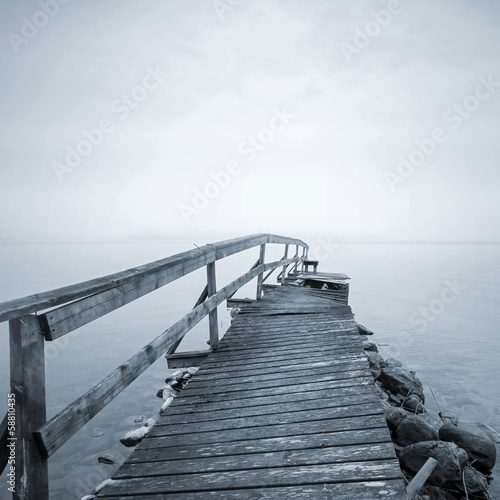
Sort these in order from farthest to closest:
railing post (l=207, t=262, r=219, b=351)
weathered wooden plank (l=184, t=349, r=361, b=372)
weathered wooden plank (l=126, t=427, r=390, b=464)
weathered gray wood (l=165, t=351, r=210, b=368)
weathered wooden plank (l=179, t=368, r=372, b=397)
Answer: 1. railing post (l=207, t=262, r=219, b=351)
2. weathered gray wood (l=165, t=351, r=210, b=368)
3. weathered wooden plank (l=184, t=349, r=361, b=372)
4. weathered wooden plank (l=179, t=368, r=372, b=397)
5. weathered wooden plank (l=126, t=427, r=390, b=464)

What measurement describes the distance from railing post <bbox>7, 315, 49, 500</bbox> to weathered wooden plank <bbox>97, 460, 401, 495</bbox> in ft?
1.96

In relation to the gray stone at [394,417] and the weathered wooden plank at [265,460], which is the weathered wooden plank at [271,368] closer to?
the weathered wooden plank at [265,460]

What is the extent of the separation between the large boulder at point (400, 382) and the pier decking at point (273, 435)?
2761mm

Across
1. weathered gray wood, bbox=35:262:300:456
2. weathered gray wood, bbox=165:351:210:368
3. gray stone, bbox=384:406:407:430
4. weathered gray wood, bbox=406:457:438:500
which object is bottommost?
gray stone, bbox=384:406:407:430

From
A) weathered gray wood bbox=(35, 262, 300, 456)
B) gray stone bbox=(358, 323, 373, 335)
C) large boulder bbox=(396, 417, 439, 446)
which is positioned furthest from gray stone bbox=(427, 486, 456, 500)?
gray stone bbox=(358, 323, 373, 335)

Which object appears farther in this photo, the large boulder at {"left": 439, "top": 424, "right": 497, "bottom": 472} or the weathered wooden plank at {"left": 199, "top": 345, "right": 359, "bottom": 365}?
the large boulder at {"left": 439, "top": 424, "right": 497, "bottom": 472}

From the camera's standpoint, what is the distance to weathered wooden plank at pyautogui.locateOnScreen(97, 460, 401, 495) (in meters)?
2.01

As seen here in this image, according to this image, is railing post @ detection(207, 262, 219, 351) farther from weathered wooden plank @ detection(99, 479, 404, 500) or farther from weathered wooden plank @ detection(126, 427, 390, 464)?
weathered wooden plank @ detection(99, 479, 404, 500)

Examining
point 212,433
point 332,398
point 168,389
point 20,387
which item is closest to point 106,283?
point 20,387

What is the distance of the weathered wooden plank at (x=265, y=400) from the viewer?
3.09 m

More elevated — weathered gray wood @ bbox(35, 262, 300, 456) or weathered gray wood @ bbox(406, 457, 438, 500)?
weathered gray wood @ bbox(35, 262, 300, 456)

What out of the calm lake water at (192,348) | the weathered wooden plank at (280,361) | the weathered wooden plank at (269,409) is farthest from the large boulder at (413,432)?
the weathered wooden plank at (269,409)

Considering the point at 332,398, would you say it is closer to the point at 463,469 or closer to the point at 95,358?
the point at 463,469

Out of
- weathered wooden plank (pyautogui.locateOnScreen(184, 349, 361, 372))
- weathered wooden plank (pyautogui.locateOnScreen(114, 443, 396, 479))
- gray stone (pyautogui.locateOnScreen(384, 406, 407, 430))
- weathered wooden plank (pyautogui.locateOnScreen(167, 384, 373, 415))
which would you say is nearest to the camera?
weathered wooden plank (pyautogui.locateOnScreen(114, 443, 396, 479))
